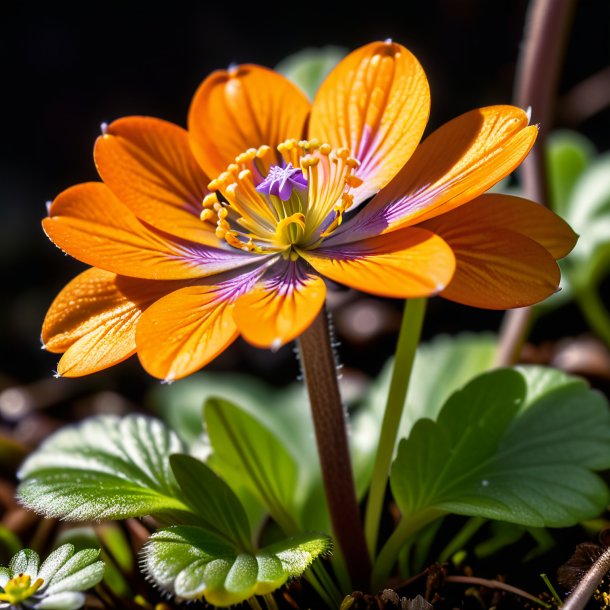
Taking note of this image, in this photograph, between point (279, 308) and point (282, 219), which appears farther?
point (282, 219)

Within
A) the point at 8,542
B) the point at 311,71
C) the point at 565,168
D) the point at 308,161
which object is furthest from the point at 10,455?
the point at 565,168

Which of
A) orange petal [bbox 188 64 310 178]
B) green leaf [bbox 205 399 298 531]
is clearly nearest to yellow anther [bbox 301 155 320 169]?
orange petal [bbox 188 64 310 178]

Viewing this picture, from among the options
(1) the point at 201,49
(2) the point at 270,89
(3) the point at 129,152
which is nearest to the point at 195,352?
(3) the point at 129,152

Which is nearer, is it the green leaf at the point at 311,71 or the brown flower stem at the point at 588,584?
the brown flower stem at the point at 588,584

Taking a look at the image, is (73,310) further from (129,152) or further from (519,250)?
(519,250)

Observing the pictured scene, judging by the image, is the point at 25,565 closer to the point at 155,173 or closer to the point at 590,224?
the point at 155,173

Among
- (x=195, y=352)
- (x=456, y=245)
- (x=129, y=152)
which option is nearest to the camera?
(x=195, y=352)

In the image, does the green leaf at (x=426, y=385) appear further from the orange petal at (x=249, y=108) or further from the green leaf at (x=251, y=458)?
the orange petal at (x=249, y=108)

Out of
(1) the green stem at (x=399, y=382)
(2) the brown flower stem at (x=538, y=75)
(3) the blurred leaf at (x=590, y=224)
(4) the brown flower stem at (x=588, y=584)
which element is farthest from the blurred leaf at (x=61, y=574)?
(3) the blurred leaf at (x=590, y=224)
